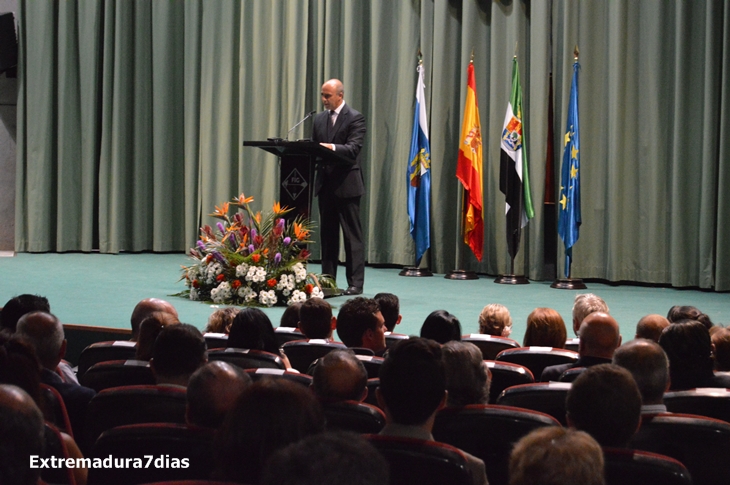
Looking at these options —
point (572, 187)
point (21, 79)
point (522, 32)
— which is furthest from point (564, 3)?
point (21, 79)

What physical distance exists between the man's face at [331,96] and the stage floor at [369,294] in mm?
1523

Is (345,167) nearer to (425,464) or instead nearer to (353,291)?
(353,291)

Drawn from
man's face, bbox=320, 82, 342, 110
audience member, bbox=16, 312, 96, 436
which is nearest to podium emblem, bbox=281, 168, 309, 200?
man's face, bbox=320, 82, 342, 110

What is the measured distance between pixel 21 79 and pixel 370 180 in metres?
4.43

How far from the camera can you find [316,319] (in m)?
3.57

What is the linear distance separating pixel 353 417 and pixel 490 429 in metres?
0.35

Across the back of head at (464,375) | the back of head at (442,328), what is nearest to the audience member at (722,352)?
the back of head at (442,328)

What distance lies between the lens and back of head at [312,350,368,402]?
2.27m

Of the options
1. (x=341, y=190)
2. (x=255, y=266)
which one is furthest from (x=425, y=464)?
(x=341, y=190)

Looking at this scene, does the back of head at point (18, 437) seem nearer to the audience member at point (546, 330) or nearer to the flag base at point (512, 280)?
the audience member at point (546, 330)

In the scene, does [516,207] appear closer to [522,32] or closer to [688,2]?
[522,32]

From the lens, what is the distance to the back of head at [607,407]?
6.28 ft

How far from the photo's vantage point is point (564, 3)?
811cm

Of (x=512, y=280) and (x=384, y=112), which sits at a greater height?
(x=384, y=112)
